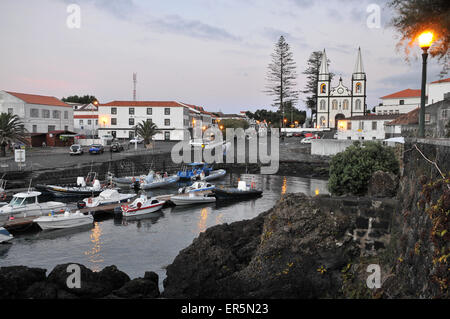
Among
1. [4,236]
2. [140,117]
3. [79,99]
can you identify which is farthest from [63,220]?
[79,99]

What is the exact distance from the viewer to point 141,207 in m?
29.5

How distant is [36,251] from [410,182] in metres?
18.7

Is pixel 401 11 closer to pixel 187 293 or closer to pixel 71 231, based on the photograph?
pixel 187 293

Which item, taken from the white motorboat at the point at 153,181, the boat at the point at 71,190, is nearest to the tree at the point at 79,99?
the white motorboat at the point at 153,181

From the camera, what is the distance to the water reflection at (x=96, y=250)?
18.7 metres

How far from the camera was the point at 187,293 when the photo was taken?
13391mm

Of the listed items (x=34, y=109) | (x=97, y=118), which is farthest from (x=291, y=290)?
(x=97, y=118)

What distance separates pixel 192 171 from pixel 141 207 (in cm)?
2089

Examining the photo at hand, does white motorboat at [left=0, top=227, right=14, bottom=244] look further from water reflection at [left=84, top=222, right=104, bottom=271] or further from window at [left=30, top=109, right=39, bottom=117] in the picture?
window at [left=30, top=109, right=39, bottom=117]

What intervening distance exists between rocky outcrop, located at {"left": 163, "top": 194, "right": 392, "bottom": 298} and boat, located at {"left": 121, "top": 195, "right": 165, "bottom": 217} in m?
14.9

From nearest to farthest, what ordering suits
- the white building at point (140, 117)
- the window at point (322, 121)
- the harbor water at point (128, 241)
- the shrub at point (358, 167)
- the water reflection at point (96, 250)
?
the water reflection at point (96, 250)
the harbor water at point (128, 241)
the shrub at point (358, 167)
the white building at point (140, 117)
the window at point (322, 121)

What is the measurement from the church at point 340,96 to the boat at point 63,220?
77583 mm

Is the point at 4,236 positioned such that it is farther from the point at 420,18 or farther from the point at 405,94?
the point at 405,94

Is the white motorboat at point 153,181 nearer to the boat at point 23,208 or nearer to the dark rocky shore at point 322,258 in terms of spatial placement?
the boat at point 23,208
